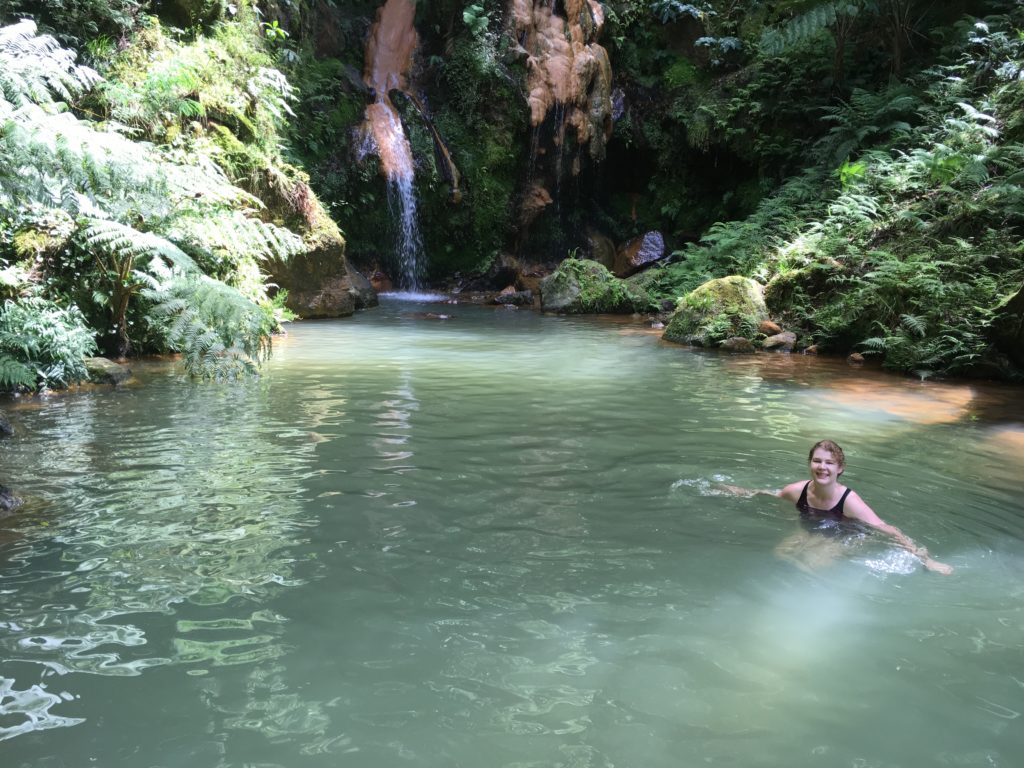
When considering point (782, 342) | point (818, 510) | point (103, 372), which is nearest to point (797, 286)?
point (782, 342)

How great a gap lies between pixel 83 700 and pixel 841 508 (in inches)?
148

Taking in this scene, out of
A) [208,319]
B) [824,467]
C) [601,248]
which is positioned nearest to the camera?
[824,467]

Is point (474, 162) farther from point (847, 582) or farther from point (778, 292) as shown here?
point (847, 582)

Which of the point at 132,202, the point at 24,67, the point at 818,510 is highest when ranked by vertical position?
the point at 24,67

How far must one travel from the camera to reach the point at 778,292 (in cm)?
1299

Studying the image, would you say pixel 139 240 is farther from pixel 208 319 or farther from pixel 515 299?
pixel 515 299

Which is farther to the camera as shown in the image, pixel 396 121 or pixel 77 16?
pixel 396 121

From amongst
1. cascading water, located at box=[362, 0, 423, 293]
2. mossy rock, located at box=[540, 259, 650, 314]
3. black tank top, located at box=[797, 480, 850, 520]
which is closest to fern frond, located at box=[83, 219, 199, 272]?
black tank top, located at box=[797, 480, 850, 520]

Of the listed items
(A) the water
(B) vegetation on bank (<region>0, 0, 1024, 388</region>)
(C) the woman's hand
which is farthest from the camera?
(B) vegetation on bank (<region>0, 0, 1024, 388</region>)

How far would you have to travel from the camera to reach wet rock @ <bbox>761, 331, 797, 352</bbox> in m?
11.7

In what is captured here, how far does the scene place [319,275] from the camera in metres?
14.5

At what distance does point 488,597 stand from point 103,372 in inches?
242

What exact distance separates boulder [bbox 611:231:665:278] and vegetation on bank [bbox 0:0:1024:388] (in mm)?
542

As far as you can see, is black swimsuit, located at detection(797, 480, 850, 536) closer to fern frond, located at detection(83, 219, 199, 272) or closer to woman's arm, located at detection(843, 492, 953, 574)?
woman's arm, located at detection(843, 492, 953, 574)
